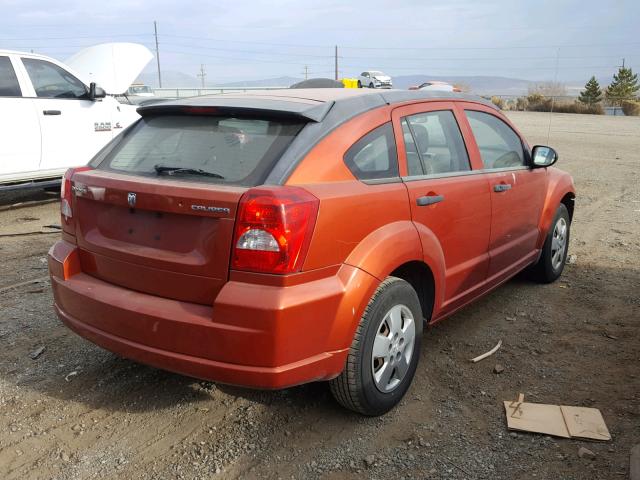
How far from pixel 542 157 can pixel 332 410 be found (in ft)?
8.90

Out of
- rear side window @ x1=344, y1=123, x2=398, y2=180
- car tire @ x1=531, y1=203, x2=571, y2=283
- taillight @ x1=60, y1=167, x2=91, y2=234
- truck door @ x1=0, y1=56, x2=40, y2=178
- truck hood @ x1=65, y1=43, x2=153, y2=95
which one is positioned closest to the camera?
rear side window @ x1=344, y1=123, x2=398, y2=180

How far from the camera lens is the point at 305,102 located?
10.3 ft

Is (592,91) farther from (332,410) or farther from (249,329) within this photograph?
(249,329)

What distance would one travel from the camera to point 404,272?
11.0 feet

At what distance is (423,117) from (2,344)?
3.11 meters

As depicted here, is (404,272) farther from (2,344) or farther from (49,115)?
(49,115)

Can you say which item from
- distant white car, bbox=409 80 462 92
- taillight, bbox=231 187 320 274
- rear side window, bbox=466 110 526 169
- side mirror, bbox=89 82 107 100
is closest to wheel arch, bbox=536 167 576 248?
rear side window, bbox=466 110 526 169

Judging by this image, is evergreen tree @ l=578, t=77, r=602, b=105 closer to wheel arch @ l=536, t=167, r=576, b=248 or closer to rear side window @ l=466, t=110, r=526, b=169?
wheel arch @ l=536, t=167, r=576, b=248

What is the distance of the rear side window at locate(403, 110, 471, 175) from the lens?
3445mm

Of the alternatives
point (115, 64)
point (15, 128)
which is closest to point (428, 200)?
point (15, 128)

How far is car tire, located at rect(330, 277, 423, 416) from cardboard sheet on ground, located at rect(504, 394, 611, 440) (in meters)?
0.60

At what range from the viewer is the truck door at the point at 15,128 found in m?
7.33

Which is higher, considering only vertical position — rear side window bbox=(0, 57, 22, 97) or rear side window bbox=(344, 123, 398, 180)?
rear side window bbox=(0, 57, 22, 97)

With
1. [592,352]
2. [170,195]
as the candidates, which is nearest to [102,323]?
[170,195]
